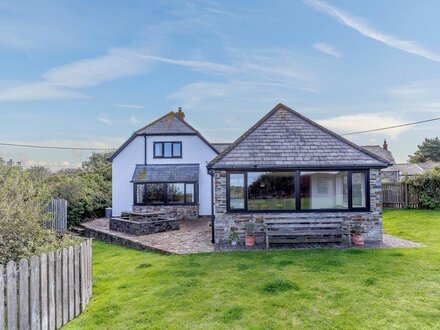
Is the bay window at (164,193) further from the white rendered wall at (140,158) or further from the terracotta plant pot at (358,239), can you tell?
the terracotta plant pot at (358,239)

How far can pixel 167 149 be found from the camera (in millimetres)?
21531

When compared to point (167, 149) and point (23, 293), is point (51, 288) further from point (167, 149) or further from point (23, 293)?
point (167, 149)

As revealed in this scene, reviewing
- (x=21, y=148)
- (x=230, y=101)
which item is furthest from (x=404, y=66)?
(x=21, y=148)

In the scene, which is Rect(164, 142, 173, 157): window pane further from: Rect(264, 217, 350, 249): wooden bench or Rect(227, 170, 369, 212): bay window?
Rect(264, 217, 350, 249): wooden bench

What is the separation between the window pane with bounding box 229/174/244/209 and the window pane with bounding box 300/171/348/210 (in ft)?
8.13

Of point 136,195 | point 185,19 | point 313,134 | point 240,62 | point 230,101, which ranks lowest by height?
point 136,195

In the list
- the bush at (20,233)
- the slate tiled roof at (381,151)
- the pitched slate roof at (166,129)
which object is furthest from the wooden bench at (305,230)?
the slate tiled roof at (381,151)

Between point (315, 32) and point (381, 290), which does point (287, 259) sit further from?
point (315, 32)

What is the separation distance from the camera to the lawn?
17.8ft

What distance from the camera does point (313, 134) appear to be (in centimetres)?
1366

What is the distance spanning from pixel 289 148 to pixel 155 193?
10.9 m

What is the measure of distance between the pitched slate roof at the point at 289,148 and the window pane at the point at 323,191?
0.63 m

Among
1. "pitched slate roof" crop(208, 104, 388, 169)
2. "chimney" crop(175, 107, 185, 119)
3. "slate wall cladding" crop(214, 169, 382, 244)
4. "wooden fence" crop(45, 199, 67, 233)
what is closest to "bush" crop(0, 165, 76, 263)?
"slate wall cladding" crop(214, 169, 382, 244)

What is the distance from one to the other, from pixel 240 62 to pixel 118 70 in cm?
714
